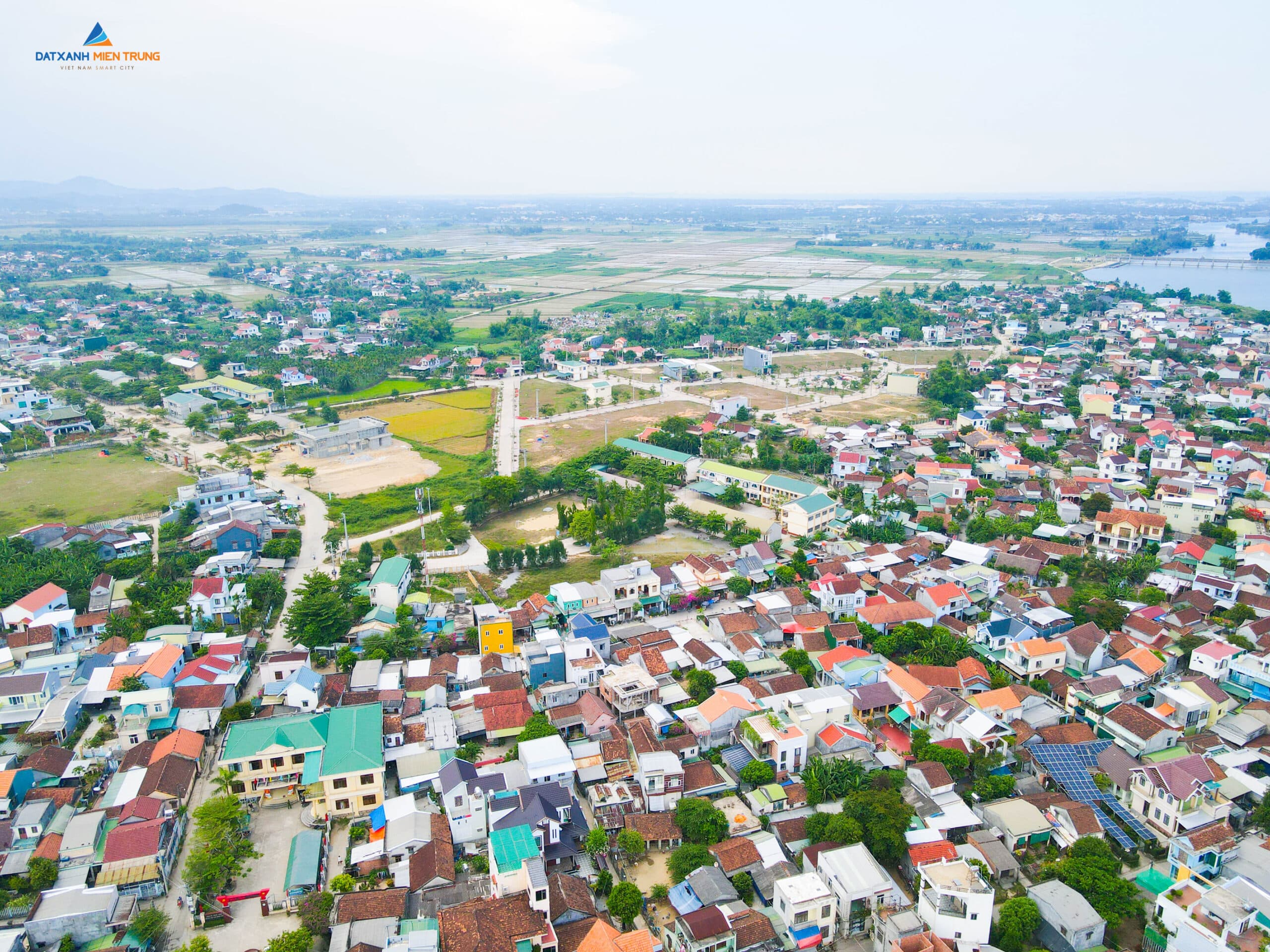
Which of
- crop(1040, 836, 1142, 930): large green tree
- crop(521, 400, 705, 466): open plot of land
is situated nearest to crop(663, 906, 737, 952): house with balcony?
crop(1040, 836, 1142, 930): large green tree

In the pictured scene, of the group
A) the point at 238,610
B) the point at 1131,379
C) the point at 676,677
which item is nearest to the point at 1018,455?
the point at 1131,379

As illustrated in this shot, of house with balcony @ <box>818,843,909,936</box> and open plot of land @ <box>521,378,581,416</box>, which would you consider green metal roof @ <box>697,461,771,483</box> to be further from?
house with balcony @ <box>818,843,909,936</box>

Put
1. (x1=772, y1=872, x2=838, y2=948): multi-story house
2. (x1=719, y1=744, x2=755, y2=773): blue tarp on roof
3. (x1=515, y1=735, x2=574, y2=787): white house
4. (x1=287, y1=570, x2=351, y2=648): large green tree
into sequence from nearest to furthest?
(x1=772, y1=872, x2=838, y2=948): multi-story house → (x1=515, y1=735, x2=574, y2=787): white house → (x1=719, y1=744, x2=755, y2=773): blue tarp on roof → (x1=287, y1=570, x2=351, y2=648): large green tree

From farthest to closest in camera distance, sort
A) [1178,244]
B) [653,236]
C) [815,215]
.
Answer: [815,215], [653,236], [1178,244]

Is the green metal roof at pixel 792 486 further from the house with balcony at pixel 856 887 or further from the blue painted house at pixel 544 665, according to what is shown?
the house with balcony at pixel 856 887

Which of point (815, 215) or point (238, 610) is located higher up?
point (815, 215)

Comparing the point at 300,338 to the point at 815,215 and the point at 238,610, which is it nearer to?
the point at 238,610
